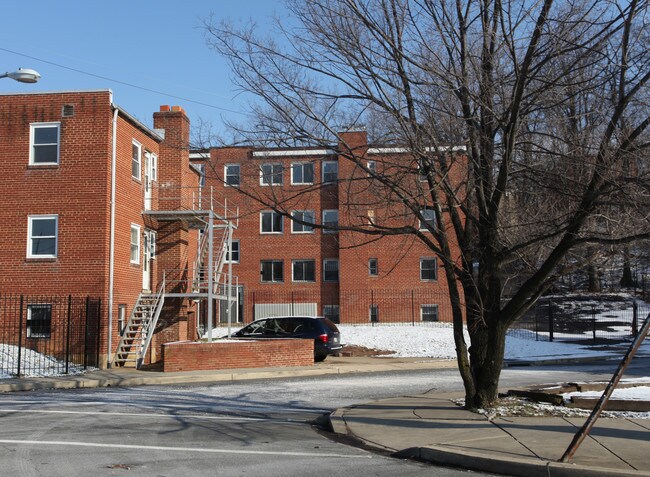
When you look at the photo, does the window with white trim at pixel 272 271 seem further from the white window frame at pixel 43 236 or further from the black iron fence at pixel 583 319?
the white window frame at pixel 43 236

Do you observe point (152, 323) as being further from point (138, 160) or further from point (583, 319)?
point (583, 319)

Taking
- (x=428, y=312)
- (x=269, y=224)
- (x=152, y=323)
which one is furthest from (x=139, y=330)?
(x=269, y=224)

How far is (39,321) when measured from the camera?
73.2 feet

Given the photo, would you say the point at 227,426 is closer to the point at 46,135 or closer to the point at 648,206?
the point at 648,206

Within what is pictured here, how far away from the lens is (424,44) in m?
11.0

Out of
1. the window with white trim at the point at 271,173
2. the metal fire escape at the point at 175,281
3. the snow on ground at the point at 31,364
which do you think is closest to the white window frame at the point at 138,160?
the metal fire escape at the point at 175,281

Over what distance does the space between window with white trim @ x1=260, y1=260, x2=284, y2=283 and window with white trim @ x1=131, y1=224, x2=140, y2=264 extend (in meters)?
19.6

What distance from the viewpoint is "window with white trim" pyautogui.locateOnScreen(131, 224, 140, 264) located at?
2416 centimetres

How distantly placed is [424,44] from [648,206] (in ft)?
13.3

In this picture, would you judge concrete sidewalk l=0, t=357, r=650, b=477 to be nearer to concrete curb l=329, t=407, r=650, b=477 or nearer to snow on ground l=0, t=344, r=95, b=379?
concrete curb l=329, t=407, r=650, b=477

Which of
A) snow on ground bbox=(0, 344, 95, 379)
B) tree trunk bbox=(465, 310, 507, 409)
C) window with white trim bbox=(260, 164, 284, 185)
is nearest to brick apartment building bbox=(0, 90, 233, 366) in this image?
snow on ground bbox=(0, 344, 95, 379)

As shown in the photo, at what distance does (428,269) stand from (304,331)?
19006mm

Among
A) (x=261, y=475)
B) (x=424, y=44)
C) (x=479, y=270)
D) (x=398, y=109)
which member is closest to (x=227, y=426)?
(x=261, y=475)

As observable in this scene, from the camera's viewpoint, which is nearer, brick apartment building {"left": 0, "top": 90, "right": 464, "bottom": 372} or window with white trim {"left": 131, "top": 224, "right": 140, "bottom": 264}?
brick apartment building {"left": 0, "top": 90, "right": 464, "bottom": 372}
